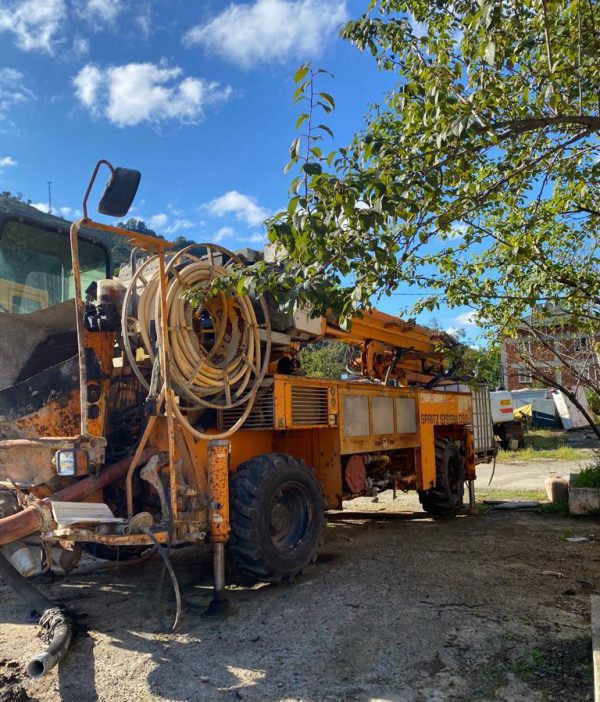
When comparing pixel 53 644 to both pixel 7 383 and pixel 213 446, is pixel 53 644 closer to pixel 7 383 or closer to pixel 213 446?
pixel 213 446

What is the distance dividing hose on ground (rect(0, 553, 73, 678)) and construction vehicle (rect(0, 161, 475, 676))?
14 mm

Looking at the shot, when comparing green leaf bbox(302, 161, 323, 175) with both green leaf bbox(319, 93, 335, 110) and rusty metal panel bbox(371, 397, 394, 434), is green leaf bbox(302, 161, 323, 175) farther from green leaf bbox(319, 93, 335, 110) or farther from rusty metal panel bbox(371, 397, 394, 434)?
rusty metal panel bbox(371, 397, 394, 434)

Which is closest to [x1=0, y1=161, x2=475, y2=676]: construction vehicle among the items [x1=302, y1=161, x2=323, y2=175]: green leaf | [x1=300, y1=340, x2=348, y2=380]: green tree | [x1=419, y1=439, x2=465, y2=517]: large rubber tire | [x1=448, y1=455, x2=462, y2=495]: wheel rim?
[x1=302, y1=161, x2=323, y2=175]: green leaf

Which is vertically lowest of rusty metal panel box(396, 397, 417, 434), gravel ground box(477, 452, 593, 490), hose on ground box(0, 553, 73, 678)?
gravel ground box(477, 452, 593, 490)

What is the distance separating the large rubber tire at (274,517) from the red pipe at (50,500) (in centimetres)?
84

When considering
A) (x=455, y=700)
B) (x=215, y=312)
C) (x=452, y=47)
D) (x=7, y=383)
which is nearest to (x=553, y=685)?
(x=455, y=700)

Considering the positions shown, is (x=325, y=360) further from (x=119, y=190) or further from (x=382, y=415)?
(x=119, y=190)

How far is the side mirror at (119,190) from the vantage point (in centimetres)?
387

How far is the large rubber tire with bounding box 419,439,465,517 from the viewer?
8.76m

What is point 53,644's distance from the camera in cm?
355

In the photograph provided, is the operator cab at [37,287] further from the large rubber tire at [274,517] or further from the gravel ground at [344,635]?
the gravel ground at [344,635]

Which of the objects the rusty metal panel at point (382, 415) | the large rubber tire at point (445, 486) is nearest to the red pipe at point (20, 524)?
the rusty metal panel at point (382, 415)

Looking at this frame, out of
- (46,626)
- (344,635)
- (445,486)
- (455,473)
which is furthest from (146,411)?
(455,473)

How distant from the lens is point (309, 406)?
19.0ft
